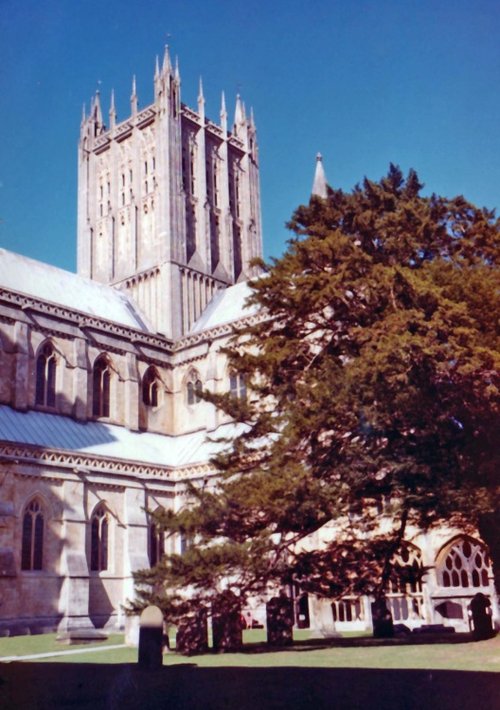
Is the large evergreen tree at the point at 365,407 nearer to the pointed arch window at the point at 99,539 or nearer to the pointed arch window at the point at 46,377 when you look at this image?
the pointed arch window at the point at 99,539

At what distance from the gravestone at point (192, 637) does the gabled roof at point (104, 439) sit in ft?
37.5

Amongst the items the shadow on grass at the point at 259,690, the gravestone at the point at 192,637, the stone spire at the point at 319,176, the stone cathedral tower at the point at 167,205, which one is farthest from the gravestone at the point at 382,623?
the stone spire at the point at 319,176

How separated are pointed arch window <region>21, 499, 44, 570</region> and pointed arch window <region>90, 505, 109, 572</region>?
243cm

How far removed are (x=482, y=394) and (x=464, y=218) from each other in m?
4.73

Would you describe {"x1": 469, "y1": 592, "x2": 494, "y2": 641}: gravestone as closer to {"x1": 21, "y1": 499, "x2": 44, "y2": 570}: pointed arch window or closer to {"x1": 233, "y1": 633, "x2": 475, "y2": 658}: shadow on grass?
{"x1": 233, "y1": 633, "x2": 475, "y2": 658}: shadow on grass

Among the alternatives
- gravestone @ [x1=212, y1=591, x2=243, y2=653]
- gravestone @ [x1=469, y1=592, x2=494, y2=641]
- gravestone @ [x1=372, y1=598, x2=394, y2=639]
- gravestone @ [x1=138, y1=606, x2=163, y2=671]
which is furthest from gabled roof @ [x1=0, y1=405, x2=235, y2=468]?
gravestone @ [x1=138, y1=606, x2=163, y2=671]

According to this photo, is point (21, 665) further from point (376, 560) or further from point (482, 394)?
point (482, 394)

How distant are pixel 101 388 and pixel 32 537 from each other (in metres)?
9.74

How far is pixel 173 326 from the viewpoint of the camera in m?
40.1

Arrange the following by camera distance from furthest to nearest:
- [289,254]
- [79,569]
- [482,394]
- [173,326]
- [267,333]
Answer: [173,326], [79,569], [267,333], [289,254], [482,394]

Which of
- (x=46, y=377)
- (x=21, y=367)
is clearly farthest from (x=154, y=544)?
(x=21, y=367)

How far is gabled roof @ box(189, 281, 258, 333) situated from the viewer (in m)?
39.3

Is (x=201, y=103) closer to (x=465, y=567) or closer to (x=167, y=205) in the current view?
(x=167, y=205)

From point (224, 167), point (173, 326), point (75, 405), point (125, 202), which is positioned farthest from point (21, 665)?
point (224, 167)
